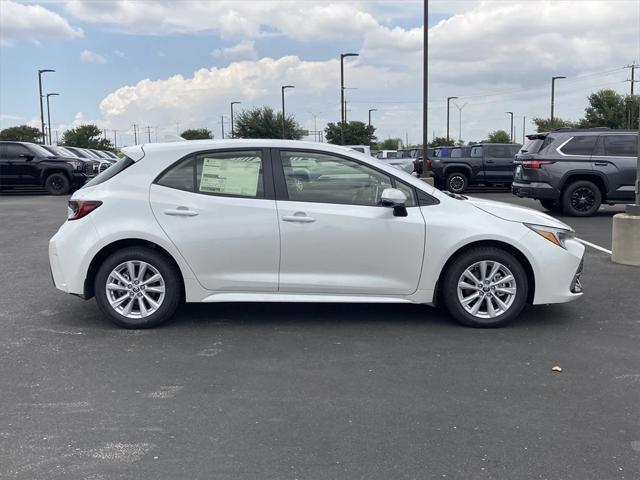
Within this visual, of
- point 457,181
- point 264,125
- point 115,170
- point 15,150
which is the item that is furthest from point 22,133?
point 115,170

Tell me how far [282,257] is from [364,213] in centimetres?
77

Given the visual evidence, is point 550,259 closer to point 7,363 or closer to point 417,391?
point 417,391

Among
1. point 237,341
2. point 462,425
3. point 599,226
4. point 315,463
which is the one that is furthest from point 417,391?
point 599,226

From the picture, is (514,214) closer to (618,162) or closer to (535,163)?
(535,163)

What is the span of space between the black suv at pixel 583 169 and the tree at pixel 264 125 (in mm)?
50305

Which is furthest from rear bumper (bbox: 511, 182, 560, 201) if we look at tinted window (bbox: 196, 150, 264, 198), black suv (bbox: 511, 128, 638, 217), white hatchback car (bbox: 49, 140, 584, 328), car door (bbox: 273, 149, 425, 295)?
tinted window (bbox: 196, 150, 264, 198)

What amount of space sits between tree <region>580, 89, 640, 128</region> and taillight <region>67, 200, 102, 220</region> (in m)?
58.2

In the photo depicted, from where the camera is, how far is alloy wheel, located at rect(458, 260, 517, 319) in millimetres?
5637

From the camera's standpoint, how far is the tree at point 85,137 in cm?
7464

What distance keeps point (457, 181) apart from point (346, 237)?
1737 cm

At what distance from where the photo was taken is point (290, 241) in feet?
18.1

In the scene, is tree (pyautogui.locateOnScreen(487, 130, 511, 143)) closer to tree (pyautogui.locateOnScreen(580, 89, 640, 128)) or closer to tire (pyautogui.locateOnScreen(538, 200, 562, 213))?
tree (pyautogui.locateOnScreen(580, 89, 640, 128))

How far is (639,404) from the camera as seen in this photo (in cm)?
403

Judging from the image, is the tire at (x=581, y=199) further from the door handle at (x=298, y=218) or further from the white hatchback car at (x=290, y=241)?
the door handle at (x=298, y=218)
